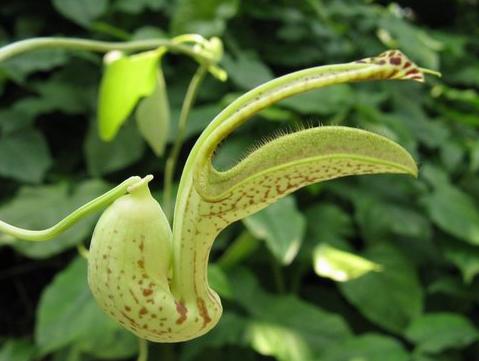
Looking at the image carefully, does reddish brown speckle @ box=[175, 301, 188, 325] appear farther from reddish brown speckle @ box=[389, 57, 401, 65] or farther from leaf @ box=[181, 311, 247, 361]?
leaf @ box=[181, 311, 247, 361]

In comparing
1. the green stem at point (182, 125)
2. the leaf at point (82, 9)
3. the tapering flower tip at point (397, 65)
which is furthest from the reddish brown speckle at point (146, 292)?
the leaf at point (82, 9)

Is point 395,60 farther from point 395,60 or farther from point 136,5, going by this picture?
point 136,5

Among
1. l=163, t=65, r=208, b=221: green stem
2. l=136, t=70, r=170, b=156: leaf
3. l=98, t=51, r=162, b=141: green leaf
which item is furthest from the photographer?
l=163, t=65, r=208, b=221: green stem

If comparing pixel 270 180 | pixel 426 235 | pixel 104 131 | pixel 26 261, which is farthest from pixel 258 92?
pixel 26 261

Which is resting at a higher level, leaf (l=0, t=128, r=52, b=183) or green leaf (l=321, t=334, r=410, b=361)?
leaf (l=0, t=128, r=52, b=183)

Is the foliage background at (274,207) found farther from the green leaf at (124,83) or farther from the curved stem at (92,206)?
the curved stem at (92,206)

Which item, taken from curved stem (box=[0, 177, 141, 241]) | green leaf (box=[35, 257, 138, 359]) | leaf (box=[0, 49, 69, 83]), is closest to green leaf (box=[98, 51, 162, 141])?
curved stem (box=[0, 177, 141, 241])

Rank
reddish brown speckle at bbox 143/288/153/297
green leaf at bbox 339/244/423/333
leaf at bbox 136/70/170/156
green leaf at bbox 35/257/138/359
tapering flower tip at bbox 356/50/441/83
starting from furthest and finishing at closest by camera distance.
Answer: green leaf at bbox 339/244/423/333
green leaf at bbox 35/257/138/359
leaf at bbox 136/70/170/156
reddish brown speckle at bbox 143/288/153/297
tapering flower tip at bbox 356/50/441/83

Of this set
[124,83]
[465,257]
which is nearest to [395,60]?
[124,83]
